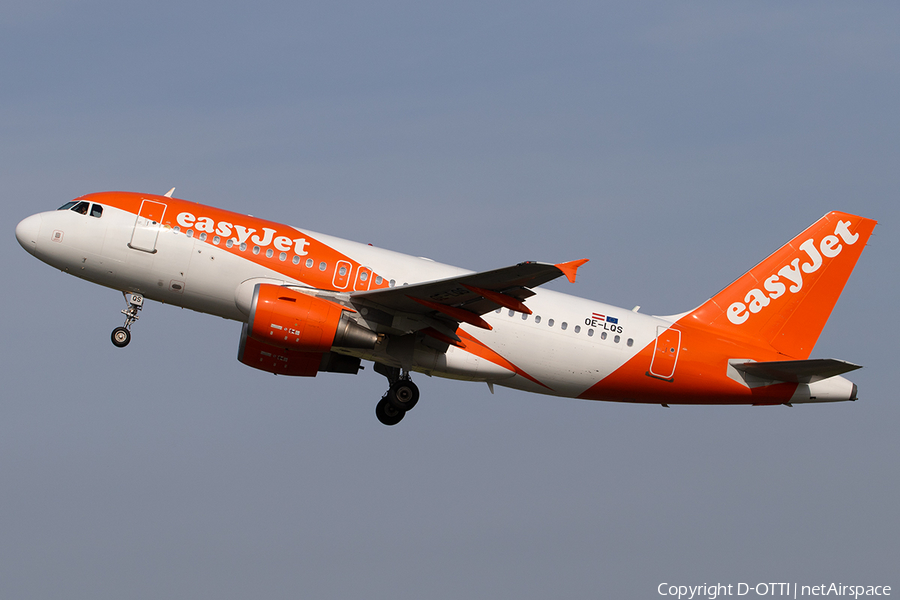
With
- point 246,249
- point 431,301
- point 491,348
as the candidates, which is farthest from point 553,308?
point 246,249

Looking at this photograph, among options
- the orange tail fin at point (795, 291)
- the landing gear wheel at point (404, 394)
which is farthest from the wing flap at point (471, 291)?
the orange tail fin at point (795, 291)

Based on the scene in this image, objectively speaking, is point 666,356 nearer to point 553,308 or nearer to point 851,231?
point 553,308

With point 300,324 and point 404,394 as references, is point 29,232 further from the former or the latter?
point 404,394

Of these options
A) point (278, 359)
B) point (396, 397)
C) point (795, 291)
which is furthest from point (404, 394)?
point (795, 291)

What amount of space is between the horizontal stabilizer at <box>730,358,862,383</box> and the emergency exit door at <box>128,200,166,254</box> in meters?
17.7

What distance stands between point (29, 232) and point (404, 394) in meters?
11.9

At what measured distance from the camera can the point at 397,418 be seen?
97.5 feet

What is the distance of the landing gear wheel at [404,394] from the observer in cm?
2911

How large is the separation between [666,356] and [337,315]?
10219 millimetres

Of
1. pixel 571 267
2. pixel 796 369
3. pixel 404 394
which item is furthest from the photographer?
pixel 404 394

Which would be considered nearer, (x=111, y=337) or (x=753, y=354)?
(x=111, y=337)

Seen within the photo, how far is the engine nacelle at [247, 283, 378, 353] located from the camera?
82.9 feet

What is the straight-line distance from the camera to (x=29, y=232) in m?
27.2

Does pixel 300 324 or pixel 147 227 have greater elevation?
pixel 147 227
